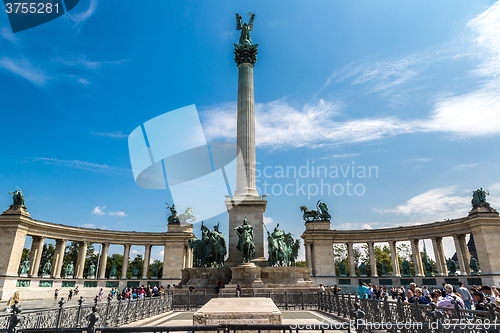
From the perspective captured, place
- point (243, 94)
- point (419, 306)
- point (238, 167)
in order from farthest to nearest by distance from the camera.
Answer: point (243, 94) < point (238, 167) < point (419, 306)

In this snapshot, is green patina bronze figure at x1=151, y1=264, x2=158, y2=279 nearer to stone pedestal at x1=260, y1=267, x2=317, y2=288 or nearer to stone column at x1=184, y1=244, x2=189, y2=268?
stone column at x1=184, y1=244, x2=189, y2=268

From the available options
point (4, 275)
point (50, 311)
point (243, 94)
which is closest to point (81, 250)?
point (4, 275)

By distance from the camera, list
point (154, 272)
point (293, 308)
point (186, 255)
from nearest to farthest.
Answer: point (293, 308), point (154, 272), point (186, 255)

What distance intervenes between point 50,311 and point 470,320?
14.5 m

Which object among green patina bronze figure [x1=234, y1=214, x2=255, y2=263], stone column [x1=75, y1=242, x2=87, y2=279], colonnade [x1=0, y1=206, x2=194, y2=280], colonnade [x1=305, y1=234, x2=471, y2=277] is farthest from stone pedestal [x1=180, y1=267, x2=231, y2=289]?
stone column [x1=75, y1=242, x2=87, y2=279]

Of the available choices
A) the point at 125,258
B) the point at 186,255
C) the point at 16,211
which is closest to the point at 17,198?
the point at 16,211

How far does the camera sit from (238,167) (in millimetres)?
32438

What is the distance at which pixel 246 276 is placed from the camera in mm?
24734

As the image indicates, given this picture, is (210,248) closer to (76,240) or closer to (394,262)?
(76,240)

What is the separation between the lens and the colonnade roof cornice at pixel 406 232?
1961 inches

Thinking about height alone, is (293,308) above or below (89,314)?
below

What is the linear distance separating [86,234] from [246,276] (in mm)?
45800

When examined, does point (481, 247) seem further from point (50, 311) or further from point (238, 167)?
point (50, 311)

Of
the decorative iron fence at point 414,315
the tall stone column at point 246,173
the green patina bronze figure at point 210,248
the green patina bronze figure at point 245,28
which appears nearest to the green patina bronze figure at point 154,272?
the green patina bronze figure at point 210,248
